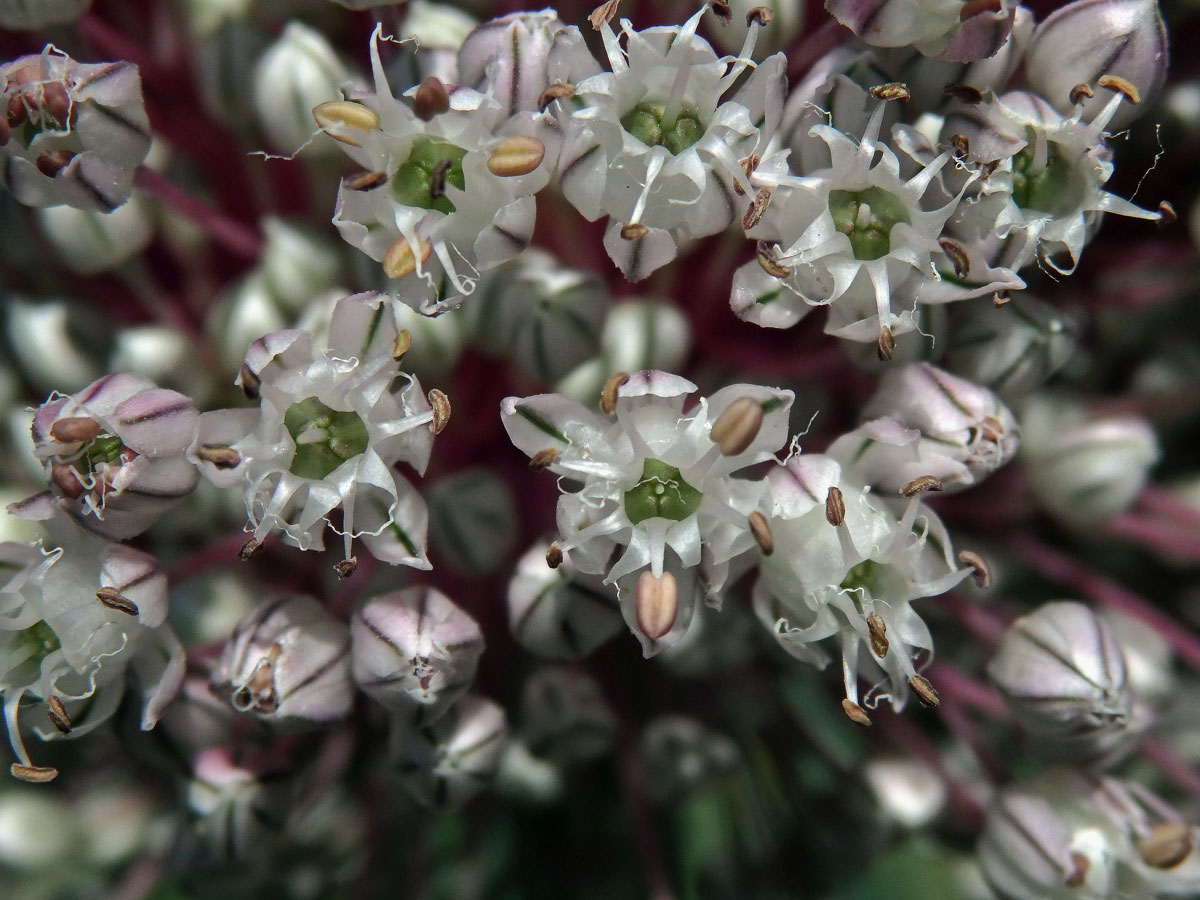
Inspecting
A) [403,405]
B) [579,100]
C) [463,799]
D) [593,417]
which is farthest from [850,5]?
[463,799]

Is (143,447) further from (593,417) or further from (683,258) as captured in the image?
(683,258)

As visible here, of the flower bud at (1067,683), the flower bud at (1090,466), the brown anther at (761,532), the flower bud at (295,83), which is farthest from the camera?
the flower bud at (1090,466)

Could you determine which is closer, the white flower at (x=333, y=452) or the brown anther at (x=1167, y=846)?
the white flower at (x=333, y=452)

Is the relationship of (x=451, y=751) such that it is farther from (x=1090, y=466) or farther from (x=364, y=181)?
(x=1090, y=466)

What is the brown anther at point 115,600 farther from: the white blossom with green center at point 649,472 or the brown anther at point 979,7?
the brown anther at point 979,7

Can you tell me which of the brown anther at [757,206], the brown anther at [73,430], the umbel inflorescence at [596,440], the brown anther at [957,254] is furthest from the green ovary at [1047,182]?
the brown anther at [73,430]

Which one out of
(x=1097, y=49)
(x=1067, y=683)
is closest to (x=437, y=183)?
(x=1097, y=49)

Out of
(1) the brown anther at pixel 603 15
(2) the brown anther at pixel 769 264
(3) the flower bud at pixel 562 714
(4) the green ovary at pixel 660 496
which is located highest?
(1) the brown anther at pixel 603 15
